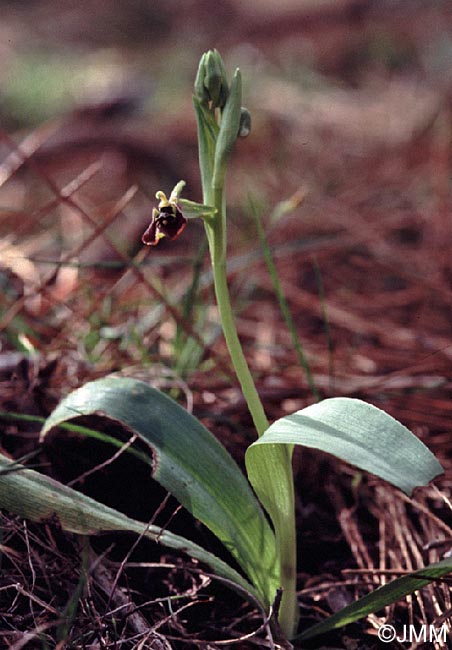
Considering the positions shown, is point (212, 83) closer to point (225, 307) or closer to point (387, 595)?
point (225, 307)

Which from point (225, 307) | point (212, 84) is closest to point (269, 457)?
point (225, 307)

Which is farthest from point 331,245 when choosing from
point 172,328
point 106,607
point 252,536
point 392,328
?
point 106,607

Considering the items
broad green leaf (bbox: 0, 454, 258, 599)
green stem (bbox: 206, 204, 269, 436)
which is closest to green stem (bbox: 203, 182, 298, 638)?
green stem (bbox: 206, 204, 269, 436)

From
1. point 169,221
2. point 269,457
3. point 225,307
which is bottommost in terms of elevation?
point 269,457

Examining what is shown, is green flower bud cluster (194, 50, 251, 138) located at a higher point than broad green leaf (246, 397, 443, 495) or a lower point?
higher

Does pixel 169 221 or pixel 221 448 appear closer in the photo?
pixel 169 221

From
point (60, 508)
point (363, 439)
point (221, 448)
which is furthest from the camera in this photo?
point (221, 448)

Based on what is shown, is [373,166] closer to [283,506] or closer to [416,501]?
[416,501]

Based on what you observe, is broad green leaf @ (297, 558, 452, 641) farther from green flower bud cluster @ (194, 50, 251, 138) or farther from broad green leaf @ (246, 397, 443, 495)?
green flower bud cluster @ (194, 50, 251, 138)
